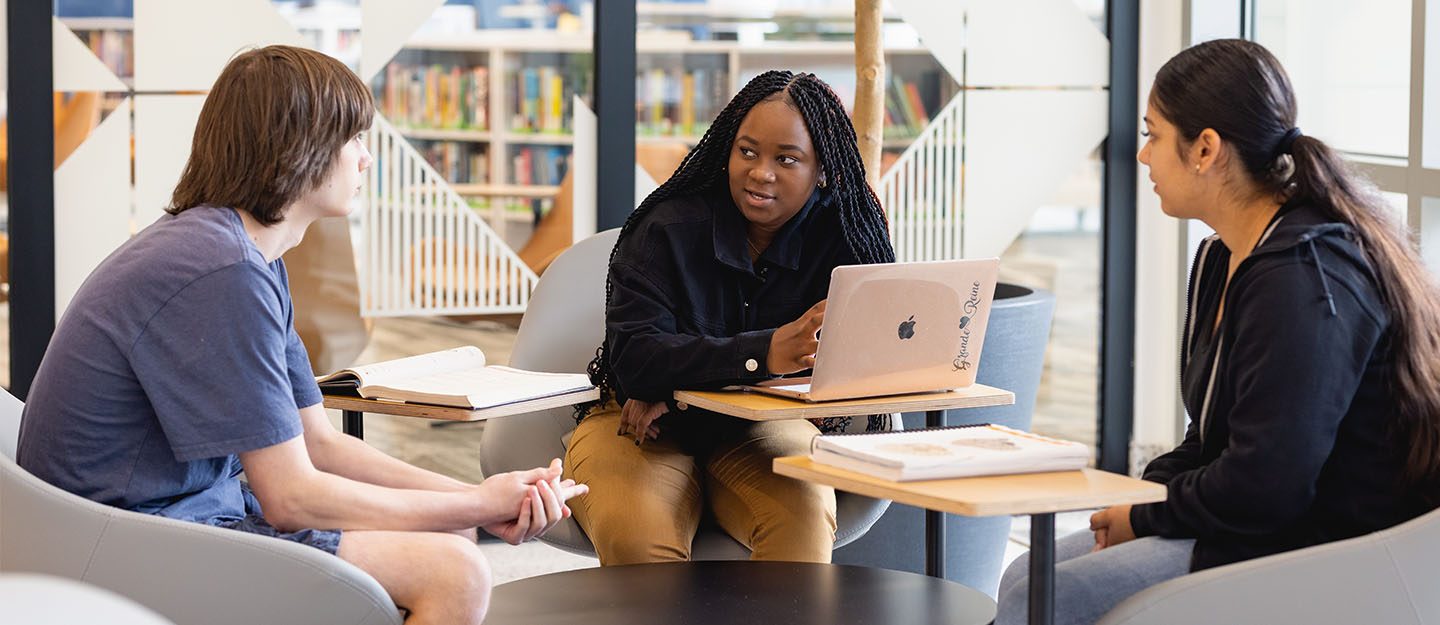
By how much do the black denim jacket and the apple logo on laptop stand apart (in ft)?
1.10

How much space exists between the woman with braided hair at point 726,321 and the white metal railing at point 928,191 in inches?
54.9

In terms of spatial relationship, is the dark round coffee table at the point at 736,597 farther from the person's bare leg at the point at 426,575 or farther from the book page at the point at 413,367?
the book page at the point at 413,367

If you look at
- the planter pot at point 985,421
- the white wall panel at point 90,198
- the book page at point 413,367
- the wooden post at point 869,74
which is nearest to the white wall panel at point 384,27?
the white wall panel at point 90,198

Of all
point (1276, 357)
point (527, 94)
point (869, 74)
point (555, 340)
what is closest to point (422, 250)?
point (527, 94)

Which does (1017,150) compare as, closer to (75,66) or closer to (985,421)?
(985,421)

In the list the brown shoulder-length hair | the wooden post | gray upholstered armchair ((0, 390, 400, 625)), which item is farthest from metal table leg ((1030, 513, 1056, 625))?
the wooden post

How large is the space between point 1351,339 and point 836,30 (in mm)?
2450

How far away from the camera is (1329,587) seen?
1683mm

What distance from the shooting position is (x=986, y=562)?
324 cm

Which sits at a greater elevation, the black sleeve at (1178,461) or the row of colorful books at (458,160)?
the row of colorful books at (458,160)

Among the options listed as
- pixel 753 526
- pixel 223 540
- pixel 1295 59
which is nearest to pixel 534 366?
pixel 753 526

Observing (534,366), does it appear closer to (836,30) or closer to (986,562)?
(986,562)

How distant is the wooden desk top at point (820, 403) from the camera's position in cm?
213

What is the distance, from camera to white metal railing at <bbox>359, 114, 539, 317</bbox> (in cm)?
369
